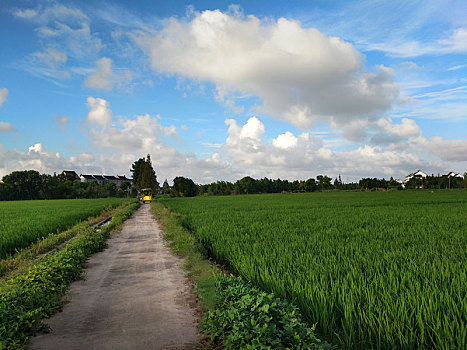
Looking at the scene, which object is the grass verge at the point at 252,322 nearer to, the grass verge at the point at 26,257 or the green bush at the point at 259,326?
the green bush at the point at 259,326

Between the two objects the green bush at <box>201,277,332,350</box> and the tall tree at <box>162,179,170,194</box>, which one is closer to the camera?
the green bush at <box>201,277,332,350</box>

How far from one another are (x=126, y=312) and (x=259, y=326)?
2.55 m

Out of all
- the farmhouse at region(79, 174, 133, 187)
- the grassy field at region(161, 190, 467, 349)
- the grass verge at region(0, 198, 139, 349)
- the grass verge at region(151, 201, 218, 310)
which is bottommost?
the grass verge at region(151, 201, 218, 310)

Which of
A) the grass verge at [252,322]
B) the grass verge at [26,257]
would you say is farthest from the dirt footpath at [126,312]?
the grass verge at [26,257]

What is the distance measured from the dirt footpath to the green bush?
0.44 metres

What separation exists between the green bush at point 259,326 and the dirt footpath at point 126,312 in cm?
44

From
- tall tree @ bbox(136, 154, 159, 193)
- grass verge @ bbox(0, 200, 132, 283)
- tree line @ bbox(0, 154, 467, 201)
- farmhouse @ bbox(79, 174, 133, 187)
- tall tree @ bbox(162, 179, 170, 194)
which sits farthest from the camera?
farmhouse @ bbox(79, 174, 133, 187)

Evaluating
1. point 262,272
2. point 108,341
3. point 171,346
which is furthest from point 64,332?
point 262,272

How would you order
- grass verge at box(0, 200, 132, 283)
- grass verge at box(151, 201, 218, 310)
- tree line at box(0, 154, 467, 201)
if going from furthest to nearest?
1. tree line at box(0, 154, 467, 201)
2. grass verge at box(0, 200, 132, 283)
3. grass verge at box(151, 201, 218, 310)

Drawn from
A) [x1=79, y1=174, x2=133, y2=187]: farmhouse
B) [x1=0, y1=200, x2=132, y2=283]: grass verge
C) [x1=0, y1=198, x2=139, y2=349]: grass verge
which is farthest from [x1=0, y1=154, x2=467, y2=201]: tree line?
[x1=0, y1=198, x2=139, y2=349]: grass verge

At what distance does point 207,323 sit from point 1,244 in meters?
9.19

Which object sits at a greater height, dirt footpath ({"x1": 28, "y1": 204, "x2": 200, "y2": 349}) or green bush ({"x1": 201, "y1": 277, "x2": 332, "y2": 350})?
green bush ({"x1": 201, "y1": 277, "x2": 332, "y2": 350})

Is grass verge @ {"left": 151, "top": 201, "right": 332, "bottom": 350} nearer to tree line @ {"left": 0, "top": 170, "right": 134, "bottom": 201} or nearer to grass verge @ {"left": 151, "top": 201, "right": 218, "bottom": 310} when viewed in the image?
grass verge @ {"left": 151, "top": 201, "right": 218, "bottom": 310}

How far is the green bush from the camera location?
10.9 ft
